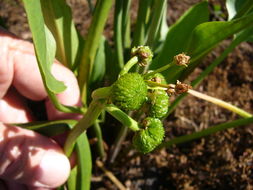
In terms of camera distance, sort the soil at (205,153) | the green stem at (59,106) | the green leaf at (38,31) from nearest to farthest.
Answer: the green leaf at (38,31) < the green stem at (59,106) < the soil at (205,153)

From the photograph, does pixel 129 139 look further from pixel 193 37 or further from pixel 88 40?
pixel 193 37

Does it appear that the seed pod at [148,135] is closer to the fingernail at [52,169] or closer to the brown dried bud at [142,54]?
the brown dried bud at [142,54]

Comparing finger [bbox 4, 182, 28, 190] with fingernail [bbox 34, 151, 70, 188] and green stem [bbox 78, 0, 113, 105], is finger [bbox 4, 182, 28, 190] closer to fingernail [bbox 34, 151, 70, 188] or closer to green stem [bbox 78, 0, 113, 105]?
fingernail [bbox 34, 151, 70, 188]

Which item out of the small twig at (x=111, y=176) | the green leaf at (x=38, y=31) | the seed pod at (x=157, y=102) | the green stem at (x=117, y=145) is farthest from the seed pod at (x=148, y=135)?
the small twig at (x=111, y=176)

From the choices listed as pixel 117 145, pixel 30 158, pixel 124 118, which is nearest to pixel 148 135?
pixel 124 118

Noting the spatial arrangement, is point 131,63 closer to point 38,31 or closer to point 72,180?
point 38,31
